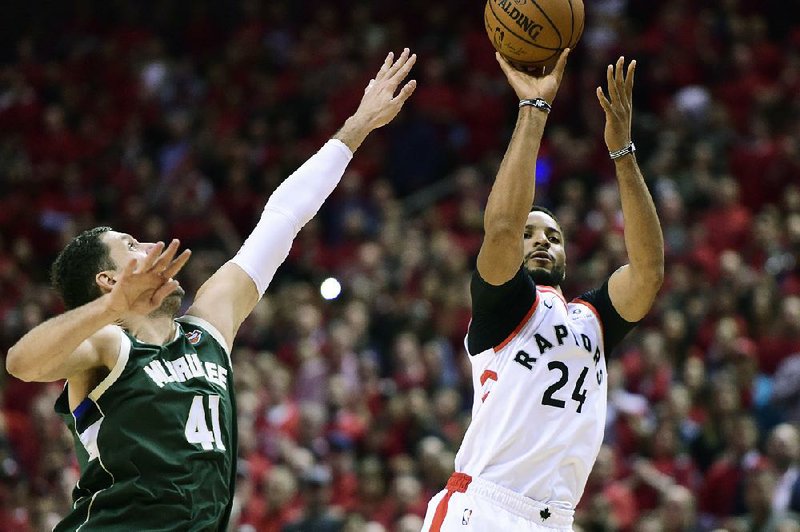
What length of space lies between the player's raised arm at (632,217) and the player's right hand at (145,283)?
2.29 m

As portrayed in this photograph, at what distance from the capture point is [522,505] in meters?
5.11

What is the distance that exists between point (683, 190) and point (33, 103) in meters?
9.42

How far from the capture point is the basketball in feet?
17.9

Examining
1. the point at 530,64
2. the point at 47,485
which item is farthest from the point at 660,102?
the point at 530,64

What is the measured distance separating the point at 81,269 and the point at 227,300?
0.62 meters

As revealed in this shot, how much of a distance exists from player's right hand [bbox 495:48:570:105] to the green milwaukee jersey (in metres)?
1.85

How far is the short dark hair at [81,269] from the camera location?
4531mm

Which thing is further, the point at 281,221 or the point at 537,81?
the point at 537,81

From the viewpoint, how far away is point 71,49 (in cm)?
1911

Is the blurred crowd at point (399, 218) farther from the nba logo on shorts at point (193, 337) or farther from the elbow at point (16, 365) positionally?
the elbow at point (16, 365)

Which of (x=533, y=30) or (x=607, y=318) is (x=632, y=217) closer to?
(x=607, y=318)

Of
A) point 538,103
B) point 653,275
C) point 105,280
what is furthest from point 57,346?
point 653,275

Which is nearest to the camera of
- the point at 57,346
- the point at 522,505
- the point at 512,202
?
the point at 57,346

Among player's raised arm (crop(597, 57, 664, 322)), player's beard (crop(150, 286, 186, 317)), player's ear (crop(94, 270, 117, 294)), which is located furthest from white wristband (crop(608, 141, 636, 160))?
player's ear (crop(94, 270, 117, 294))
